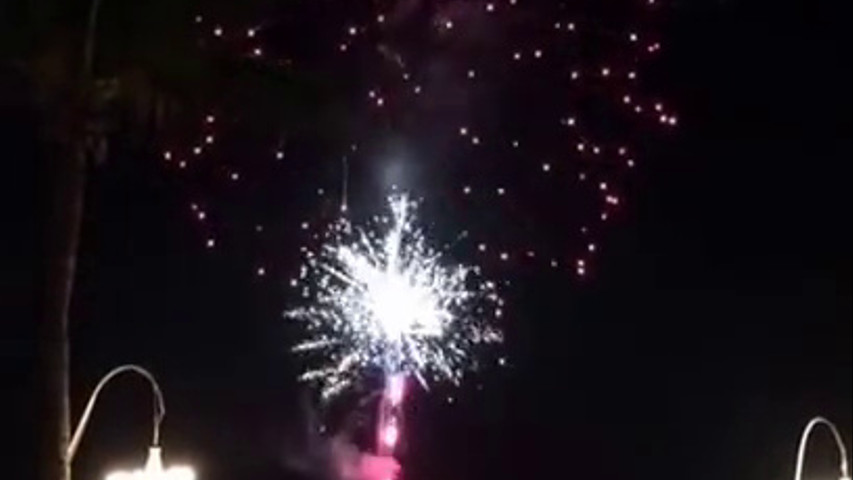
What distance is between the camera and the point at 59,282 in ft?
23.5

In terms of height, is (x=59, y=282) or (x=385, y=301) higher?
(x=385, y=301)

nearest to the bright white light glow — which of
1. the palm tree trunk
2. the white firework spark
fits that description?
the palm tree trunk

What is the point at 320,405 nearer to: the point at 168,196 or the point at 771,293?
the point at 168,196

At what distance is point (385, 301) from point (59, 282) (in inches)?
70.4

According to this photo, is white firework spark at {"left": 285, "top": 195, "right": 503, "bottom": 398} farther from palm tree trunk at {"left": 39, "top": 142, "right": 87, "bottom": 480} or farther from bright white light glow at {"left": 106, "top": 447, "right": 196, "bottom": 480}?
bright white light glow at {"left": 106, "top": 447, "right": 196, "bottom": 480}

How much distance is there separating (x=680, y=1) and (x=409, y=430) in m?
2.38

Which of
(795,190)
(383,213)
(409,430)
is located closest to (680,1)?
(795,190)

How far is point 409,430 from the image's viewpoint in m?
9.18

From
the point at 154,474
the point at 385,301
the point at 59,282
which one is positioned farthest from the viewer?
the point at 385,301

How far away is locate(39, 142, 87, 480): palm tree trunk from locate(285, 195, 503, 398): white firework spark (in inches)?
56.5

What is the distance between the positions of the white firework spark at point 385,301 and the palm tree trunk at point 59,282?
1.43 metres

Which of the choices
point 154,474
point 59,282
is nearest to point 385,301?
point 59,282

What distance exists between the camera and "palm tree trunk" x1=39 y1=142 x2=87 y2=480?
7.07m

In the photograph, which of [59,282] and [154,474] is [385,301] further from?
[154,474]
